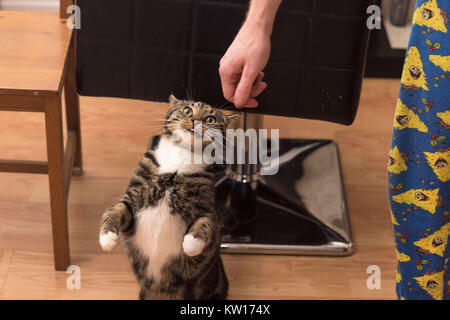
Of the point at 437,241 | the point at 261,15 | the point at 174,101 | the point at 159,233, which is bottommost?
the point at 159,233

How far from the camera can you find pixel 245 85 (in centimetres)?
110

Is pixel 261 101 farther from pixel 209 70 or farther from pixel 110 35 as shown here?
pixel 110 35

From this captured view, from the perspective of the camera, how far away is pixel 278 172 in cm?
197

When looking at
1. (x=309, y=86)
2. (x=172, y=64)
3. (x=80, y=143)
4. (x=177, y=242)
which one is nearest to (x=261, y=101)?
(x=309, y=86)

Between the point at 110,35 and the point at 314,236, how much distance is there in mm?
767

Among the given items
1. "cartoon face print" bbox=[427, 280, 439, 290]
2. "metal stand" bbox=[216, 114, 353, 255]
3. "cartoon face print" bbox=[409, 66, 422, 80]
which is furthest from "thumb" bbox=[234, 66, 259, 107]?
"metal stand" bbox=[216, 114, 353, 255]

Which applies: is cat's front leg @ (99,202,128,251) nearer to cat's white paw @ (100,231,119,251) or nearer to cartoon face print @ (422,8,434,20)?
cat's white paw @ (100,231,119,251)

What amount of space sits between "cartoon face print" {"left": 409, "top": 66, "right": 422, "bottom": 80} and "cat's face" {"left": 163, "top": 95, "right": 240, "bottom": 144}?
450mm

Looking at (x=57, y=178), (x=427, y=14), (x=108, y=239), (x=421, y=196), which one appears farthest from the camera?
(x=57, y=178)

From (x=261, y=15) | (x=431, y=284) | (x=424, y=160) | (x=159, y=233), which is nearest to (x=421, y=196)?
(x=424, y=160)

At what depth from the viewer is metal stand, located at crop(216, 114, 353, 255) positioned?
1772 mm

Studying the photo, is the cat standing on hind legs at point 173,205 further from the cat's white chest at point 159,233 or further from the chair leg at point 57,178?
the chair leg at point 57,178

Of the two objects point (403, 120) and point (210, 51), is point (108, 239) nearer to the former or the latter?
point (210, 51)

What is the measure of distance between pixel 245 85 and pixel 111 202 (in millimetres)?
909
